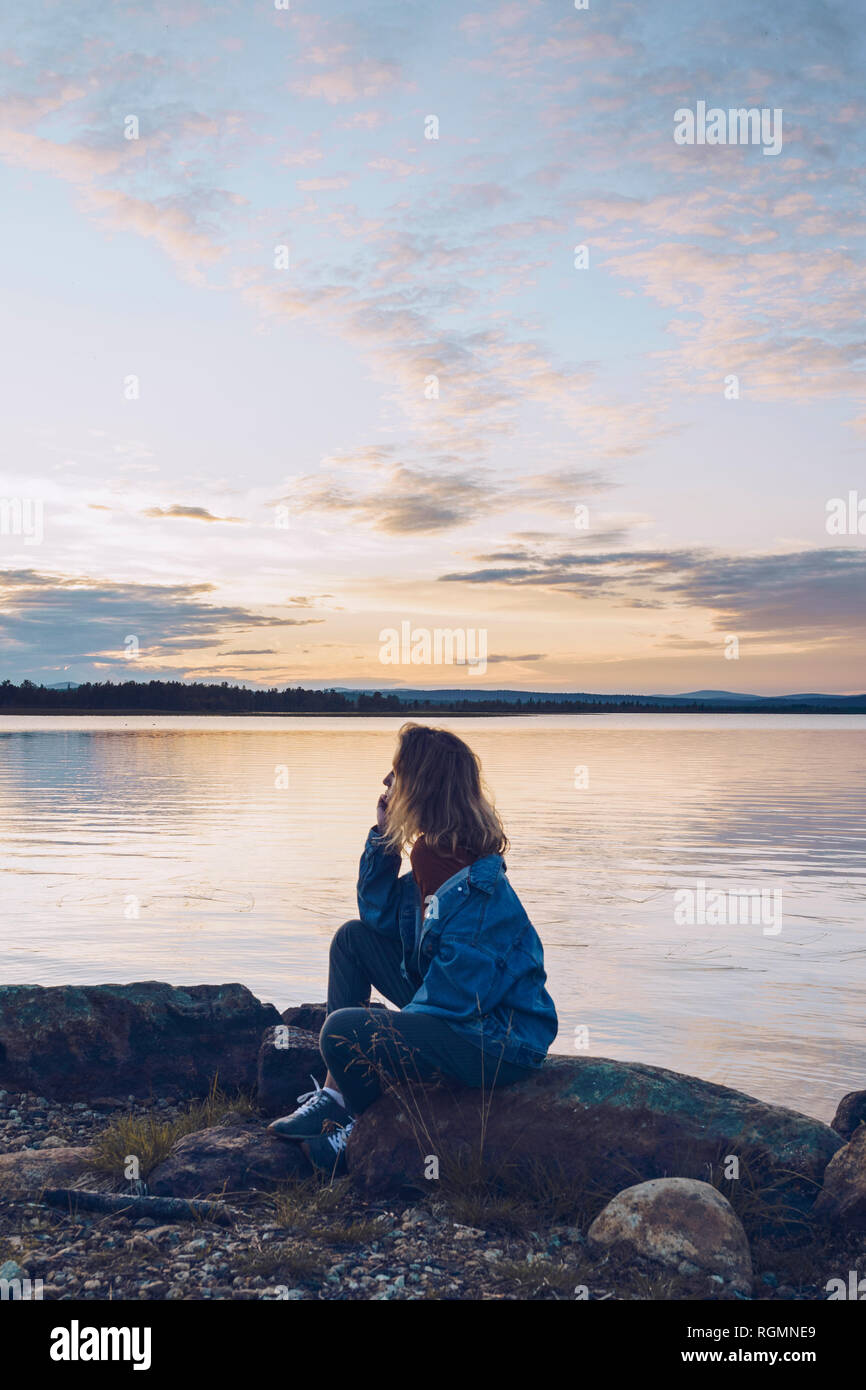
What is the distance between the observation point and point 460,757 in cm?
587

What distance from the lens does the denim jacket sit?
550 centimetres

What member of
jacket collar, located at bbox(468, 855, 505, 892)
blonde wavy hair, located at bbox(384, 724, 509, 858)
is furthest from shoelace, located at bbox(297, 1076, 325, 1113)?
jacket collar, located at bbox(468, 855, 505, 892)

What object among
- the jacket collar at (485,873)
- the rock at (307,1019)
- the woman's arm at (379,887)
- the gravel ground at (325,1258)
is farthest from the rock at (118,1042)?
the jacket collar at (485,873)

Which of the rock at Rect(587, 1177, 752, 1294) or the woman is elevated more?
the woman

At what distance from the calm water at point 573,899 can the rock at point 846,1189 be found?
111 inches

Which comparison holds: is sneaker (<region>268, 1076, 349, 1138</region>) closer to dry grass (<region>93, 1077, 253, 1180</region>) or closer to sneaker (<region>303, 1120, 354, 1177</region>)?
sneaker (<region>303, 1120, 354, 1177</region>)

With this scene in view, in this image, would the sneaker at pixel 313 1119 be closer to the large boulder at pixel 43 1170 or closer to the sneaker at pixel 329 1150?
the sneaker at pixel 329 1150

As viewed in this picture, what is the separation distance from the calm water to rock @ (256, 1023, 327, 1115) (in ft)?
10.8

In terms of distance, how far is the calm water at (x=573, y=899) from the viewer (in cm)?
1016

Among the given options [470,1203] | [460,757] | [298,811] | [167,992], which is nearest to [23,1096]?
[167,992]

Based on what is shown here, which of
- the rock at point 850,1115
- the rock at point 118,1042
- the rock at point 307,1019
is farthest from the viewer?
the rock at point 307,1019
